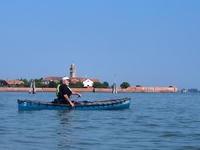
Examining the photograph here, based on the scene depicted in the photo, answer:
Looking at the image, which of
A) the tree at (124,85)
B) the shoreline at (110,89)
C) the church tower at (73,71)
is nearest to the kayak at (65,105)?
the shoreline at (110,89)

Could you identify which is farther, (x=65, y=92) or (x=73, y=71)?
(x=73, y=71)

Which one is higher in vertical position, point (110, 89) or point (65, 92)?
point (110, 89)

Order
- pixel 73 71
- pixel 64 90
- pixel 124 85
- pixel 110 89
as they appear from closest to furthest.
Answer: pixel 64 90 → pixel 110 89 → pixel 124 85 → pixel 73 71

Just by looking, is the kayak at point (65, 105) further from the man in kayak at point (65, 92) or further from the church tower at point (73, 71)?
the church tower at point (73, 71)

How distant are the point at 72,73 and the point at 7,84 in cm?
2424

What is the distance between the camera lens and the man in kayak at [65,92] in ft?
84.1

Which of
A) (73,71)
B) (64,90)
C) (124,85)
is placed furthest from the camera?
(73,71)

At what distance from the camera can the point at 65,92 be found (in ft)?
85.6

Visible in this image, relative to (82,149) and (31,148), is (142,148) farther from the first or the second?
(31,148)

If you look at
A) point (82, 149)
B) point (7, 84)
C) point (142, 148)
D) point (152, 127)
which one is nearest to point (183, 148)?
point (142, 148)

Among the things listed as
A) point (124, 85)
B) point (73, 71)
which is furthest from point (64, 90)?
point (73, 71)

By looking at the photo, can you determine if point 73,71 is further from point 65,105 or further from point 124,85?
point 65,105

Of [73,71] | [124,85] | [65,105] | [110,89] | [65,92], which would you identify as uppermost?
[73,71]

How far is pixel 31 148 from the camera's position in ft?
38.6
